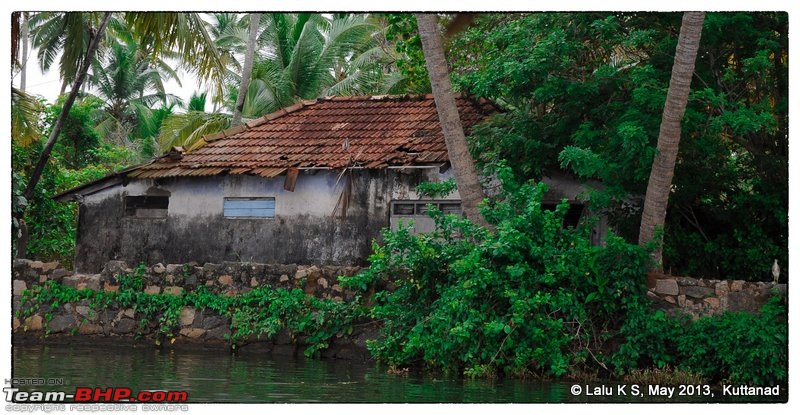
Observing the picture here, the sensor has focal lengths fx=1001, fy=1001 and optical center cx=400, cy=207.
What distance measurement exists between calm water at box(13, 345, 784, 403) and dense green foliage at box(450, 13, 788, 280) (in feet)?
10.9

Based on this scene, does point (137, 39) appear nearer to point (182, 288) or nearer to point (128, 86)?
point (182, 288)

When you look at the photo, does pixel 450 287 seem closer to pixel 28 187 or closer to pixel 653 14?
pixel 653 14

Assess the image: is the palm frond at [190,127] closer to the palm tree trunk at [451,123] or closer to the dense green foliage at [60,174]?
the dense green foliage at [60,174]

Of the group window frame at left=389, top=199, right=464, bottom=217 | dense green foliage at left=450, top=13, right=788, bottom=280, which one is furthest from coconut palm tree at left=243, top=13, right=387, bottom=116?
dense green foliage at left=450, top=13, right=788, bottom=280

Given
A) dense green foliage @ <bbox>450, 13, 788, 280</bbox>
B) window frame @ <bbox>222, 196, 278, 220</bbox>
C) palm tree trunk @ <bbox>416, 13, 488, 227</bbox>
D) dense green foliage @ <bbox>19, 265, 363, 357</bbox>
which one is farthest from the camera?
window frame @ <bbox>222, 196, 278, 220</bbox>

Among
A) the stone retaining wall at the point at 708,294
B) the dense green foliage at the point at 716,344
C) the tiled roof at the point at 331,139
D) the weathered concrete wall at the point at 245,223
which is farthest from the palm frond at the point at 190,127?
the dense green foliage at the point at 716,344

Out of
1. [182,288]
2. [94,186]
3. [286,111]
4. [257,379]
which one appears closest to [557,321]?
[257,379]

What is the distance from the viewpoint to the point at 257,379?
10.1 metres

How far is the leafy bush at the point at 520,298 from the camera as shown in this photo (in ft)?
35.8

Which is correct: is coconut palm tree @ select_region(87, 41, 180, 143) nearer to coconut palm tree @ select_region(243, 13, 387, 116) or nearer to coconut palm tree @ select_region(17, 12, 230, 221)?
coconut palm tree @ select_region(243, 13, 387, 116)

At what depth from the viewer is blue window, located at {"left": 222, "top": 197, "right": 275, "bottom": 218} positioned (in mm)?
15773

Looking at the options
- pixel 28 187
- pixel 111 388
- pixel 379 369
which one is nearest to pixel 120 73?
pixel 28 187

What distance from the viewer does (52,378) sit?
31.0ft

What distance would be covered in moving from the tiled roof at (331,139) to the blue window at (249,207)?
579mm
